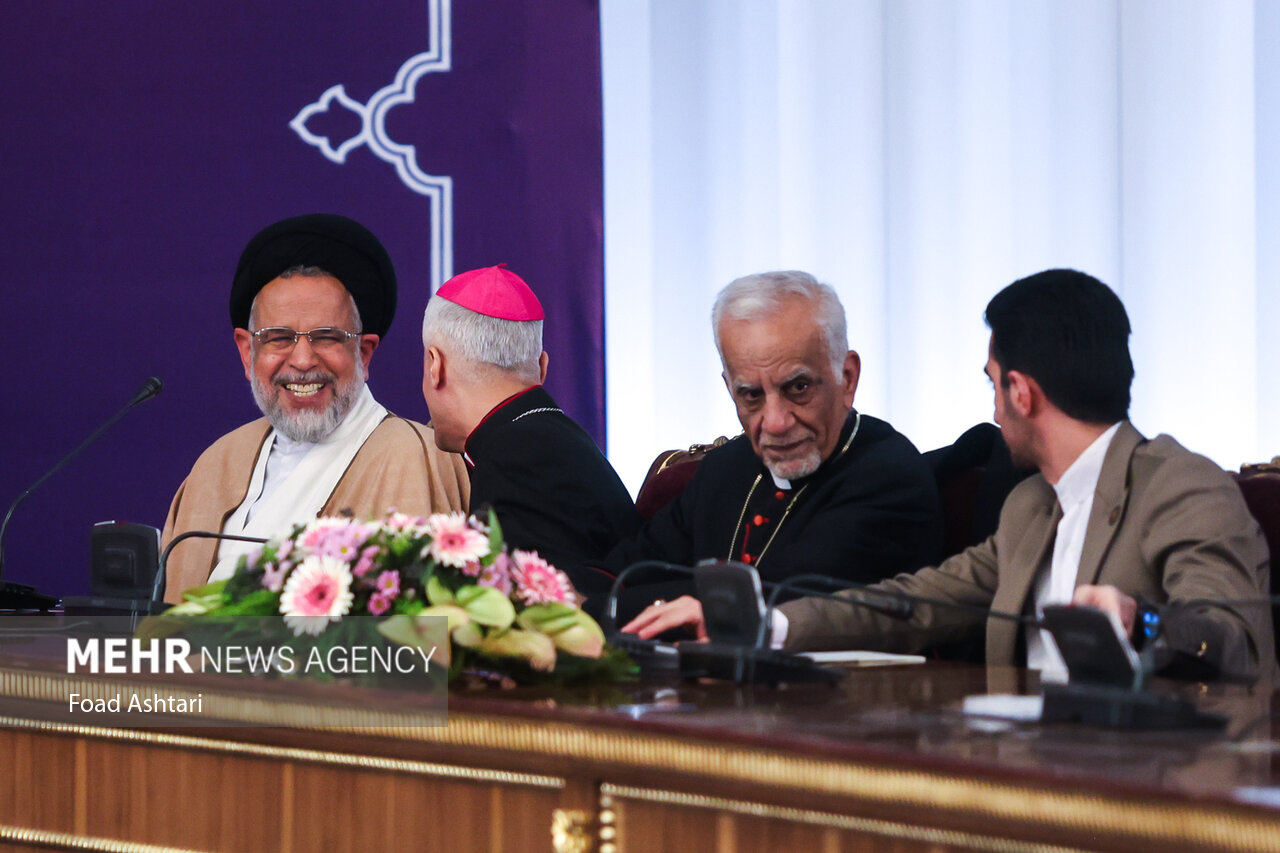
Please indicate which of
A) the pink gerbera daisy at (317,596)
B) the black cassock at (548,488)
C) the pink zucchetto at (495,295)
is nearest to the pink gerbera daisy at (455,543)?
the pink gerbera daisy at (317,596)

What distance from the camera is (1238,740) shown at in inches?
48.3

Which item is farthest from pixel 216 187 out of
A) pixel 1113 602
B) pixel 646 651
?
pixel 1113 602

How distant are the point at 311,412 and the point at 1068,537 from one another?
5.84 ft

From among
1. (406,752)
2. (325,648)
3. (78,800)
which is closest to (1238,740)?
(406,752)

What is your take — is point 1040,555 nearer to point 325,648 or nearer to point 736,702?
point 736,702

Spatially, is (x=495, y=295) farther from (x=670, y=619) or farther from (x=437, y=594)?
(x=437, y=594)

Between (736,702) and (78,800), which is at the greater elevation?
(736,702)

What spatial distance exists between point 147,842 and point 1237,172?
2795 mm

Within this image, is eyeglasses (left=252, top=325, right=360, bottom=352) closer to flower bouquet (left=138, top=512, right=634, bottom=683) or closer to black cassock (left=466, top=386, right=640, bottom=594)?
black cassock (left=466, top=386, right=640, bottom=594)

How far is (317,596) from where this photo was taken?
1.61 metres

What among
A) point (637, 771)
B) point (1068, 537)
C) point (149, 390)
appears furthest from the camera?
point (149, 390)

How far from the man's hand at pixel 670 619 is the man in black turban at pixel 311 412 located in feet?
3.99

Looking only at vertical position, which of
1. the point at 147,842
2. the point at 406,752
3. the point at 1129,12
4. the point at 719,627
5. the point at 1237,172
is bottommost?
A: the point at 147,842

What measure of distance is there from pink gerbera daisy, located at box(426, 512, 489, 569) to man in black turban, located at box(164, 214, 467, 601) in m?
1.53
